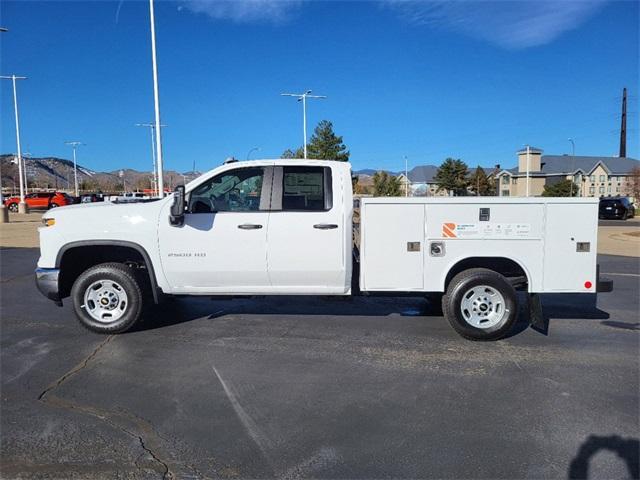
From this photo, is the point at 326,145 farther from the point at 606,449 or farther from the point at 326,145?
the point at 606,449

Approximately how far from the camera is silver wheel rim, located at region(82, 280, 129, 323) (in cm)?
598

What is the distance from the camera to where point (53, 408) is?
406cm

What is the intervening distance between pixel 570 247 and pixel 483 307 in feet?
3.77

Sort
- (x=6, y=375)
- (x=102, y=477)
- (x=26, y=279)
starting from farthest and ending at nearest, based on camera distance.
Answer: (x=26, y=279) → (x=6, y=375) → (x=102, y=477)

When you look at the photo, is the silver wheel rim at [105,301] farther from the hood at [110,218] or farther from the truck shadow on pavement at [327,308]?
the hood at [110,218]

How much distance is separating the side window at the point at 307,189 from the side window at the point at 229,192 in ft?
1.04

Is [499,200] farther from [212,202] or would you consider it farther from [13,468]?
[13,468]

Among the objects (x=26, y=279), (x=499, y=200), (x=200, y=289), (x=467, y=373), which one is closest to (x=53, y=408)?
(x=200, y=289)

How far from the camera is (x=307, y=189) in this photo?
584 centimetres

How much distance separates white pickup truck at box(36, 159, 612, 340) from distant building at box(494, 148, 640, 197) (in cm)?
7801

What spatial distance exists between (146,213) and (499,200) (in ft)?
13.1

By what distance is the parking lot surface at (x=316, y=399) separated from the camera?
328 cm

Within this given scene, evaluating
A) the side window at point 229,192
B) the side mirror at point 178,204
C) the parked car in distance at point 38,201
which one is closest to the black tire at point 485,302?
the side window at point 229,192

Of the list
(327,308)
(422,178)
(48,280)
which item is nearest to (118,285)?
(48,280)
